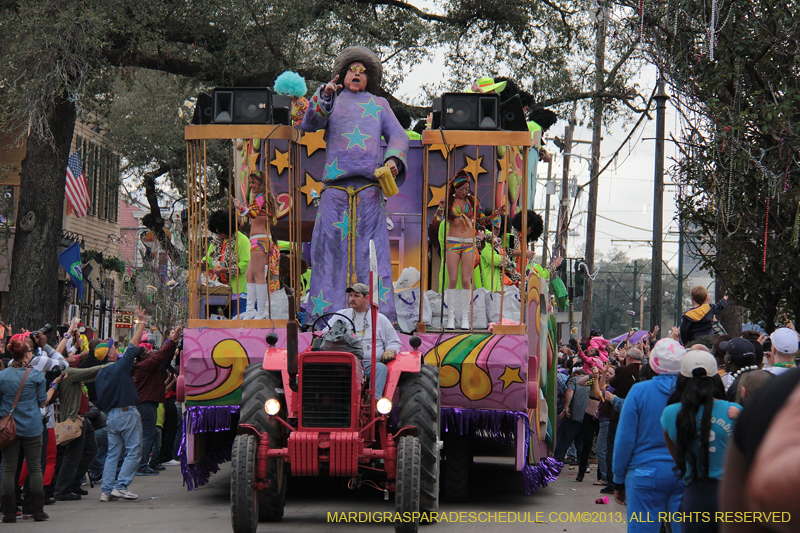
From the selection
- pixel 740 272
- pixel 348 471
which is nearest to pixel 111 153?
pixel 740 272

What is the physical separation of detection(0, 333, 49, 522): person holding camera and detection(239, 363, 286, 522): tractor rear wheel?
2.09 meters

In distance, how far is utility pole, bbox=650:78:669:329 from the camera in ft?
62.5

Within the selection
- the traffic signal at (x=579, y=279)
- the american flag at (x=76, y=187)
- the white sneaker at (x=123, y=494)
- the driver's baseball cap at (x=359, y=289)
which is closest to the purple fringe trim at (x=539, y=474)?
the driver's baseball cap at (x=359, y=289)

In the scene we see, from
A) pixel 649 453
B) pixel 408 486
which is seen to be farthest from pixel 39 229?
pixel 649 453

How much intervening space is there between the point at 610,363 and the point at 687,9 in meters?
5.00

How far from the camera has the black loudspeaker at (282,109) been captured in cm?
1046

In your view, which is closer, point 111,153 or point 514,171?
point 514,171

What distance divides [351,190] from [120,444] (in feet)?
13.1

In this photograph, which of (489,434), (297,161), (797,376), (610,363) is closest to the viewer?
(797,376)

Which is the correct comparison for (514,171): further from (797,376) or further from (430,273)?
(797,376)

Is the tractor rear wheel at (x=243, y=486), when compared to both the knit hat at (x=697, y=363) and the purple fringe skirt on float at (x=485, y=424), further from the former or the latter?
the knit hat at (x=697, y=363)

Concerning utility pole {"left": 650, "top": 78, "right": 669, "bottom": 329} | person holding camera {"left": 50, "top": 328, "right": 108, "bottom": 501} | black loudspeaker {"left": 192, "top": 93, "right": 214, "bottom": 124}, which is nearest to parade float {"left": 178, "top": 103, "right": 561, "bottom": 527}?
black loudspeaker {"left": 192, "top": 93, "right": 214, "bottom": 124}

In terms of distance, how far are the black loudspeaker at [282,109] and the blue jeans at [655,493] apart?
5829 mm

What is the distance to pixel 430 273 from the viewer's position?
39.2 ft
